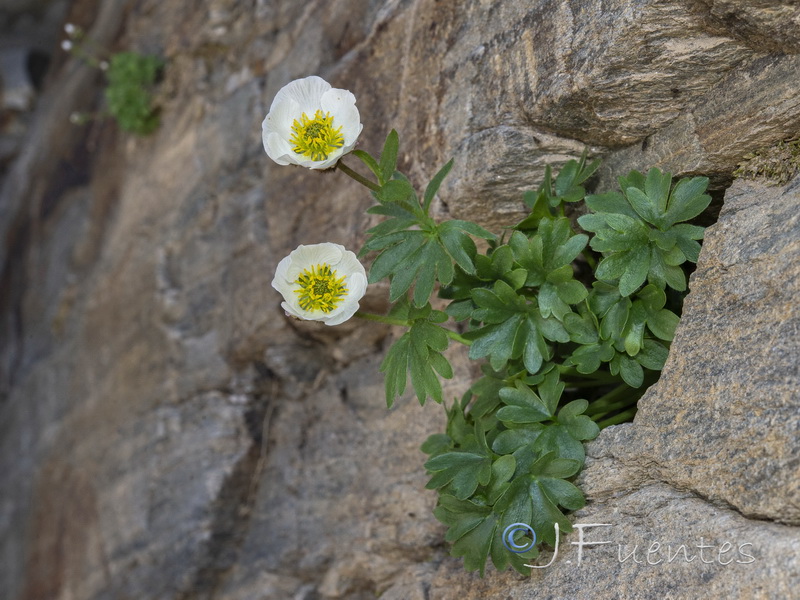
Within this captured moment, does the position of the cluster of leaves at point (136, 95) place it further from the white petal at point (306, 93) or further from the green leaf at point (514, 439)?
the green leaf at point (514, 439)

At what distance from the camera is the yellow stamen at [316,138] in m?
2.31

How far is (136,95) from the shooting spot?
5422 millimetres

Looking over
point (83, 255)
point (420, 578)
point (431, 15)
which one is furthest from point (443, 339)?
point (83, 255)

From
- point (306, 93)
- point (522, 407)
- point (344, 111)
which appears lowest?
point (522, 407)

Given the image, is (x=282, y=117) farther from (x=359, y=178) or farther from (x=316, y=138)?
(x=359, y=178)

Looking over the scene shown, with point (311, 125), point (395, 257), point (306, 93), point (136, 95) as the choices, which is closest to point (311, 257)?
point (395, 257)

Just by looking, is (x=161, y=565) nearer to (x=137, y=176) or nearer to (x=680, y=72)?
(x=137, y=176)

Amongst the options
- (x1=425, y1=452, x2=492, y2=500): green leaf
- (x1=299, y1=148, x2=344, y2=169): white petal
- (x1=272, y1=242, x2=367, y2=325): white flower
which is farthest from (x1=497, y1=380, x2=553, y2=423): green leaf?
(x1=299, y1=148, x2=344, y2=169): white petal

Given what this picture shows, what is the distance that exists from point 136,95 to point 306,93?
3428 millimetres

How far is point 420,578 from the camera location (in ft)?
9.89

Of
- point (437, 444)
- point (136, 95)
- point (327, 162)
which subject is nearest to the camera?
point (327, 162)

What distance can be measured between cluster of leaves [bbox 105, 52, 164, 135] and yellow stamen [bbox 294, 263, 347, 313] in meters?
3.57

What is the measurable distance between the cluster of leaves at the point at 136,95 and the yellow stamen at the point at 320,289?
Result: 357 cm

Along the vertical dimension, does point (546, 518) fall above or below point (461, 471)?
below
